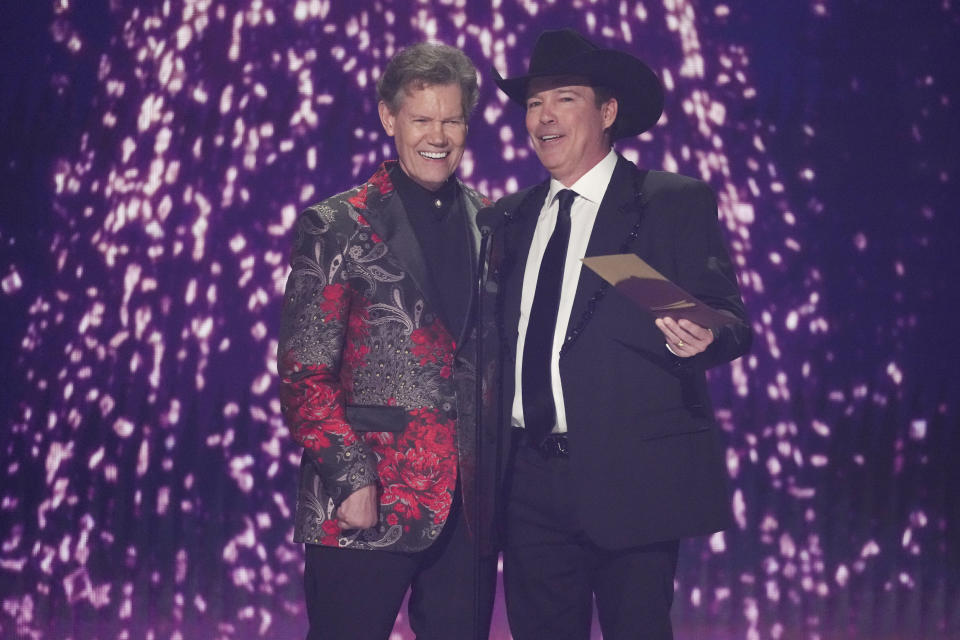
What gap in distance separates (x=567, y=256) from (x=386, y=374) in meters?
0.43

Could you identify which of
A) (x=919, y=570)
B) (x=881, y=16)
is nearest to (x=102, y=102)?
(x=881, y=16)

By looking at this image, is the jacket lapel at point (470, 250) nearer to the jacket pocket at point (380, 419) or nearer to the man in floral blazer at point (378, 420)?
the man in floral blazer at point (378, 420)

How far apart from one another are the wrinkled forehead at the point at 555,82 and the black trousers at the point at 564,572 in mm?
753

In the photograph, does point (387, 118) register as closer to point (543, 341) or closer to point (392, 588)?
point (543, 341)

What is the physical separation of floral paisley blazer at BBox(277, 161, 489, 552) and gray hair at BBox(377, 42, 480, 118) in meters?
0.32

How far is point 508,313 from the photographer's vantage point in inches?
81.2

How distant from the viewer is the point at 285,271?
339 cm

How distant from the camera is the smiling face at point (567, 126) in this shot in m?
2.09

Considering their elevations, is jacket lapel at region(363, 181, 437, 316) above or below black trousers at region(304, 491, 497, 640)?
above

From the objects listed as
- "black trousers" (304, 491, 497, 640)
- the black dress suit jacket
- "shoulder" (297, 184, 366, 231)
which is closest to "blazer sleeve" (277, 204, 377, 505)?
"shoulder" (297, 184, 366, 231)

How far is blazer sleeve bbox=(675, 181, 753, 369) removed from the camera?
1.85 metres

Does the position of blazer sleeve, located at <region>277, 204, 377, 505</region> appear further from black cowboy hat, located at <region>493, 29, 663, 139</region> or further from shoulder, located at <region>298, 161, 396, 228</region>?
black cowboy hat, located at <region>493, 29, 663, 139</region>

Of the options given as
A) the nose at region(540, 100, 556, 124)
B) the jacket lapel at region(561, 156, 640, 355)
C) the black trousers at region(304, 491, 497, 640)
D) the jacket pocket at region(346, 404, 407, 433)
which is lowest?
the black trousers at region(304, 491, 497, 640)

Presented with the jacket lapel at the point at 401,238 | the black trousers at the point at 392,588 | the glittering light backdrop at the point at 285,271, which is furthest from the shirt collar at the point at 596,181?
the glittering light backdrop at the point at 285,271
